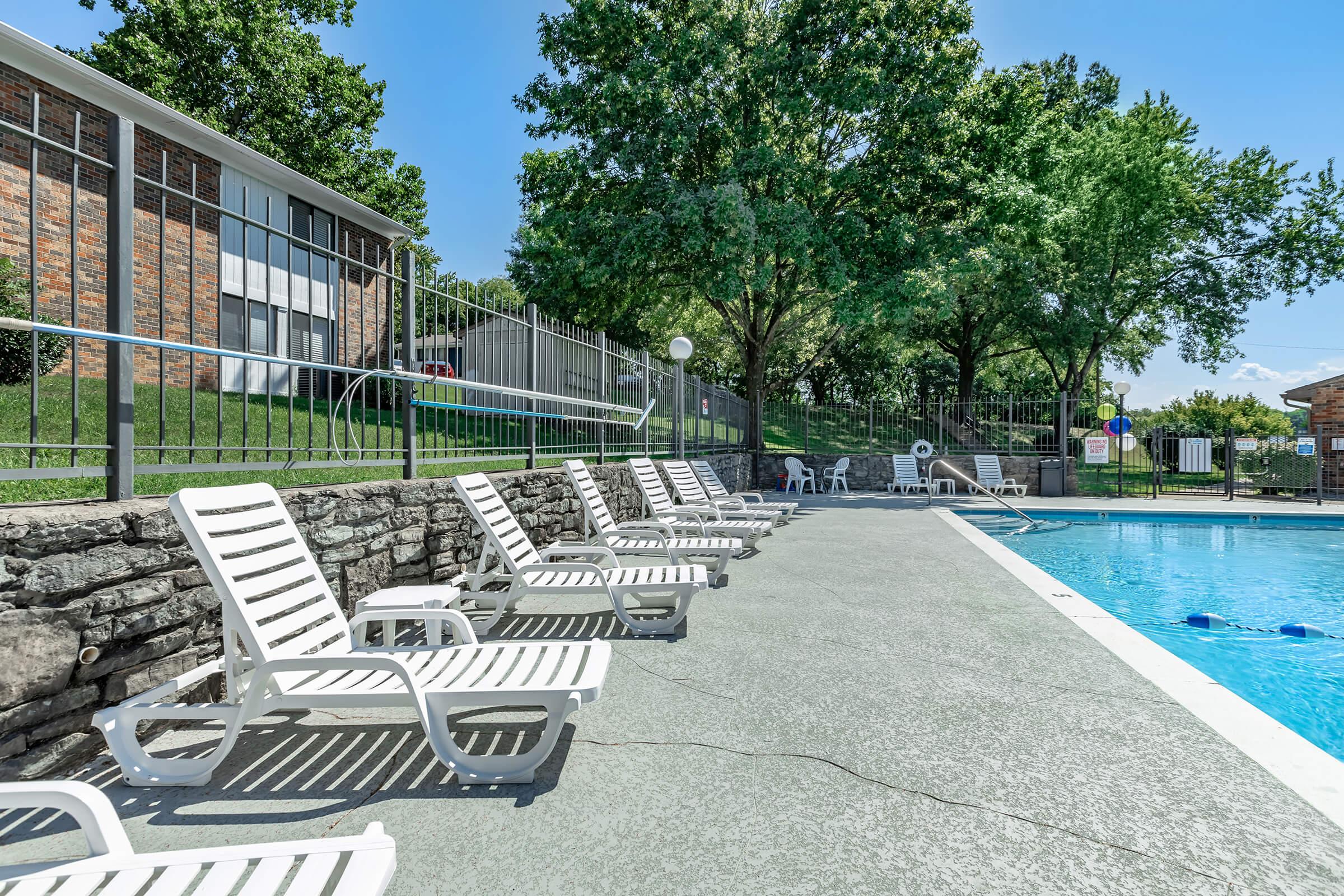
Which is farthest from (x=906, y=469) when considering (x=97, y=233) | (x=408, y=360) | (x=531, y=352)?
(x=97, y=233)

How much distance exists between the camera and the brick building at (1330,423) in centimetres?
1861

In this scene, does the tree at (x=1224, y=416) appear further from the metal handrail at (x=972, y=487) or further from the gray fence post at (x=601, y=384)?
the gray fence post at (x=601, y=384)

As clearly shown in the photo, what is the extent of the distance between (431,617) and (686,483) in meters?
6.51

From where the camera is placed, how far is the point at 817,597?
18.6 ft

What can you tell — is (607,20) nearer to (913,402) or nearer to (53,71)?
(53,71)

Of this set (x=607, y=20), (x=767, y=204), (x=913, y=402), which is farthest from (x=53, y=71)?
(x=913, y=402)

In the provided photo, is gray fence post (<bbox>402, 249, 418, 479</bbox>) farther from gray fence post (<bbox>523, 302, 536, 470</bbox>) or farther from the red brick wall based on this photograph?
the red brick wall

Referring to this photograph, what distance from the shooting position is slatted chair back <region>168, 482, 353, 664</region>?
Result: 2.54 metres

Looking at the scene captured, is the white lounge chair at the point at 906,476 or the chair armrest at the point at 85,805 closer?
the chair armrest at the point at 85,805

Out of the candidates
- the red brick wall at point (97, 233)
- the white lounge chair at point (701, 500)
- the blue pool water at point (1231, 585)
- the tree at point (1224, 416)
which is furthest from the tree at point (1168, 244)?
the red brick wall at point (97, 233)

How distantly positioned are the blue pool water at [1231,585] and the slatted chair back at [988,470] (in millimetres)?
3994

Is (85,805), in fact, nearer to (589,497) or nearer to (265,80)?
(589,497)

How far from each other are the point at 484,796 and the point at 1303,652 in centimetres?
588

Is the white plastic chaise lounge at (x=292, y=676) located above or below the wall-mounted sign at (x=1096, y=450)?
below
